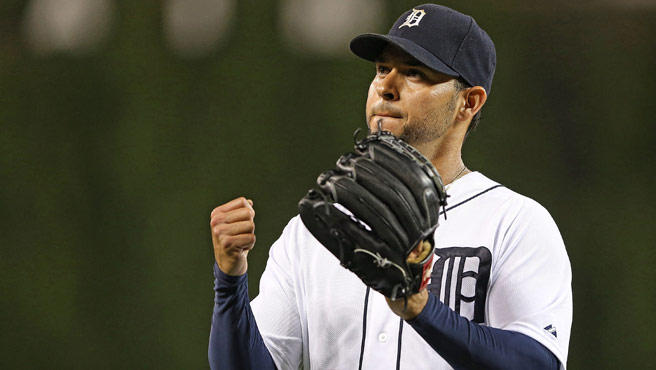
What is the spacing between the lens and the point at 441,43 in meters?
1.41

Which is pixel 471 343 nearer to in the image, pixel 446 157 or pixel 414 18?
pixel 446 157

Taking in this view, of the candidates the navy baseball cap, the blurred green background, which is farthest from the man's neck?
the blurred green background

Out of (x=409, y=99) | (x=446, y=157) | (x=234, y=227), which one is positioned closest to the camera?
(x=234, y=227)

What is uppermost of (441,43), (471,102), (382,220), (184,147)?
(441,43)

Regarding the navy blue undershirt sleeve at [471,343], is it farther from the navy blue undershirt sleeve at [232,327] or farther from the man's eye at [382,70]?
the man's eye at [382,70]

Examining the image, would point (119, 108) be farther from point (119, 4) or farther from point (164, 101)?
point (119, 4)

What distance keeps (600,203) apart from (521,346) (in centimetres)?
164

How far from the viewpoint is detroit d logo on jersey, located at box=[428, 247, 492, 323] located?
1333 millimetres

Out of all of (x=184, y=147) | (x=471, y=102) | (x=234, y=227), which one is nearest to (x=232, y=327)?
(x=234, y=227)

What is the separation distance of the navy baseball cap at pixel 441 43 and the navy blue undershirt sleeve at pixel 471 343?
17.8 inches

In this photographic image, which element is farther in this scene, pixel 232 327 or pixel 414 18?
pixel 414 18

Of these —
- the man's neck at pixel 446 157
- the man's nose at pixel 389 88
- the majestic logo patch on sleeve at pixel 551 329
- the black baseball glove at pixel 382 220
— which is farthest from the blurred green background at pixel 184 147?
the black baseball glove at pixel 382 220

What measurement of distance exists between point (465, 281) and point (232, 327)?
40 cm

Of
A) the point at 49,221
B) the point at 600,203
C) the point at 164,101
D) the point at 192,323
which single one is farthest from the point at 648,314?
the point at 49,221
